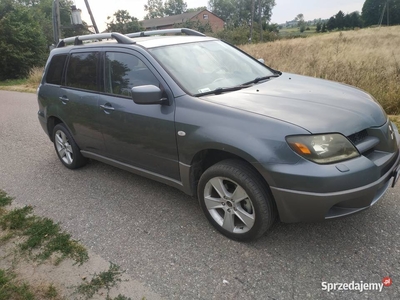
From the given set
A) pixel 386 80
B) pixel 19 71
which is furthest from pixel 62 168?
pixel 19 71

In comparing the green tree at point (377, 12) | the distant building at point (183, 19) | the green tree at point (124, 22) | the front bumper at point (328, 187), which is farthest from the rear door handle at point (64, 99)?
the green tree at point (377, 12)

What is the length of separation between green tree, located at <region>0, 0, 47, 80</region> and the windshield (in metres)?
24.6

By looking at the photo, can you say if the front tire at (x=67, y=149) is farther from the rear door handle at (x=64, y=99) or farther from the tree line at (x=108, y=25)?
the tree line at (x=108, y=25)

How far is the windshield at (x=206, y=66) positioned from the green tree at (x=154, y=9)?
104 meters

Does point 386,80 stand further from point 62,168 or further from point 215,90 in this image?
point 62,168

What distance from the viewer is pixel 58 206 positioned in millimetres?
3777

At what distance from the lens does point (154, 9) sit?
10056 centimetres

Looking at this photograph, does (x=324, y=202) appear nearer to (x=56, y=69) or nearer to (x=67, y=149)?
(x=67, y=149)

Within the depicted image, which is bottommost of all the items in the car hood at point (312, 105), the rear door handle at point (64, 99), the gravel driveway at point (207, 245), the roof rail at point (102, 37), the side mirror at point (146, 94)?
the gravel driveway at point (207, 245)

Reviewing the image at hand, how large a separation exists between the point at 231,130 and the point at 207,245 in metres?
1.05

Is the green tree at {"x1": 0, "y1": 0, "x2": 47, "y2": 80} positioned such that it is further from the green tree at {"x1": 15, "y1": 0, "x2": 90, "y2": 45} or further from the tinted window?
the tinted window

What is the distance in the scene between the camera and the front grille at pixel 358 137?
2.52 m

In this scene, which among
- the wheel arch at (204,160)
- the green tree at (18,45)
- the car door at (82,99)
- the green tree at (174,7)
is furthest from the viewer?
the green tree at (174,7)

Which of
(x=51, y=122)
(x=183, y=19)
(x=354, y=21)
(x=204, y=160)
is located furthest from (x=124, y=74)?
(x=354, y=21)
